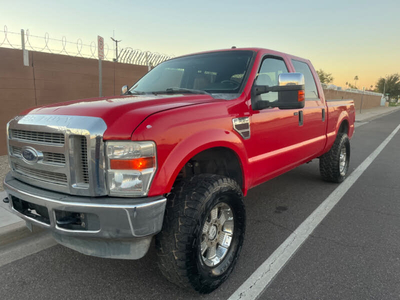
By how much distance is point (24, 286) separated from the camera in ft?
8.26

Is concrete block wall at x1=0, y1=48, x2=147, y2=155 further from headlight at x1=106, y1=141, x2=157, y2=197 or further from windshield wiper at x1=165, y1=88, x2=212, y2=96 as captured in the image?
headlight at x1=106, y1=141, x2=157, y2=197

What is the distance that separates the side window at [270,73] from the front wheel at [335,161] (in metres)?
2.03

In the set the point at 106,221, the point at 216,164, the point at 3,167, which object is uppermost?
the point at 216,164

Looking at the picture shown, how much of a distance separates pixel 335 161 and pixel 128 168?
414 cm

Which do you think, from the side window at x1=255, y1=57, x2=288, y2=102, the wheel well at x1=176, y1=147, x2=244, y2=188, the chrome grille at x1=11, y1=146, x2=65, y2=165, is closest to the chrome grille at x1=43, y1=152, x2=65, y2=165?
the chrome grille at x1=11, y1=146, x2=65, y2=165

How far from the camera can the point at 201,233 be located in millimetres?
2240

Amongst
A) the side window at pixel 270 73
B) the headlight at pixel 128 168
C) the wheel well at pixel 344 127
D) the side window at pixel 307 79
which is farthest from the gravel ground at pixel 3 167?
the wheel well at pixel 344 127

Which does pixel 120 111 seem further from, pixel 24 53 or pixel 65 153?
pixel 24 53

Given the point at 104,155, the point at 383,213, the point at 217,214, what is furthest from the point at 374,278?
the point at 104,155

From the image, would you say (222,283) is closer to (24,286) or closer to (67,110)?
(24,286)

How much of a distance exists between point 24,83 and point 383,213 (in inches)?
274

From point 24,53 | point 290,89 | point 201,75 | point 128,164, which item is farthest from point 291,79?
point 24,53

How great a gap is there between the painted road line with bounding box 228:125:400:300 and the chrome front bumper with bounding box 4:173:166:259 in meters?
0.94

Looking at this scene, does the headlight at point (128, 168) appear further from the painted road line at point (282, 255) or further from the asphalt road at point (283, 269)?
the painted road line at point (282, 255)
